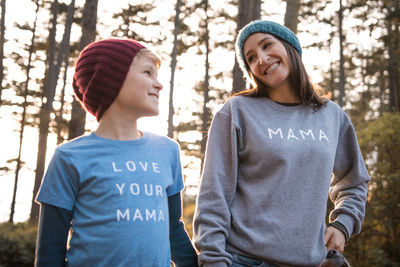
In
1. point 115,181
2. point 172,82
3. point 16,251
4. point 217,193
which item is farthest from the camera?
point 172,82

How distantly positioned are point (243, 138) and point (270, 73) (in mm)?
475

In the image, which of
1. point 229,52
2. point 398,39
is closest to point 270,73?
point 398,39

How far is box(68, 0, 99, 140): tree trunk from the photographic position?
25.5 ft

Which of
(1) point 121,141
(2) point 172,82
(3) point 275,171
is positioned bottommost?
(3) point 275,171

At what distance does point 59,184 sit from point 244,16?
214 inches

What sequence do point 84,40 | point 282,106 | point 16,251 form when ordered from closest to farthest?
point 282,106
point 84,40
point 16,251

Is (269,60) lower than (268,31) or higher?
lower

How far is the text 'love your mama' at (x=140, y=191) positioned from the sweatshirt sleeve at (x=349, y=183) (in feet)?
3.77

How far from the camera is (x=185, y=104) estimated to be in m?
29.0

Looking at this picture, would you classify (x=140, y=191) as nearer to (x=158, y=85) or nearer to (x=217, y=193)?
(x=217, y=193)

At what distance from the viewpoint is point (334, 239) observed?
2.27 meters

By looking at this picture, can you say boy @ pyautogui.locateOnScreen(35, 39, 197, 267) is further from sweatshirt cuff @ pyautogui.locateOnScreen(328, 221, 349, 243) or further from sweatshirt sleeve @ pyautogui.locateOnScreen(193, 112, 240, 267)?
sweatshirt cuff @ pyautogui.locateOnScreen(328, 221, 349, 243)

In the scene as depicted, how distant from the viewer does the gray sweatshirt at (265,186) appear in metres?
2.02

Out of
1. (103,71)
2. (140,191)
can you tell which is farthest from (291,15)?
(140,191)
